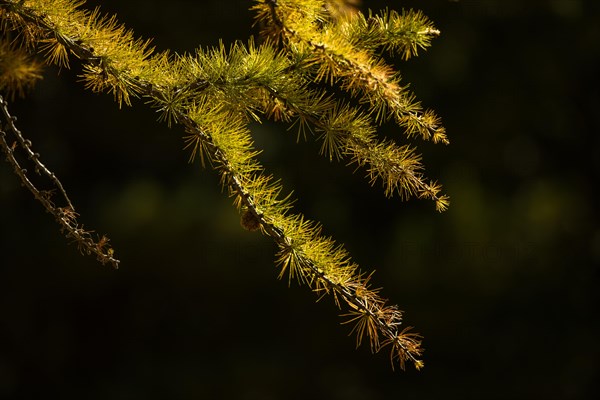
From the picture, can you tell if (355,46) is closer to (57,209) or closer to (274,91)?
(274,91)

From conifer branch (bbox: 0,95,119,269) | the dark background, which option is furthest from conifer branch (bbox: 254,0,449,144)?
the dark background

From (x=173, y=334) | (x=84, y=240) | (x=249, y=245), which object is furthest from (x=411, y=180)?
(x=173, y=334)

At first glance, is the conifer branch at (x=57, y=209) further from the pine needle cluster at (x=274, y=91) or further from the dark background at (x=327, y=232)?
the dark background at (x=327, y=232)

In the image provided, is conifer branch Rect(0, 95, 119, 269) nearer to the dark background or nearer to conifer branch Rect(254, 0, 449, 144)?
conifer branch Rect(254, 0, 449, 144)

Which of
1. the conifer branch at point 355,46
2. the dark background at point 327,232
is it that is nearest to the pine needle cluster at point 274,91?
the conifer branch at point 355,46

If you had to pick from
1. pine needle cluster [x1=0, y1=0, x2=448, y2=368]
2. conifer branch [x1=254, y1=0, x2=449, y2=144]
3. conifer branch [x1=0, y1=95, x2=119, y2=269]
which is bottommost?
conifer branch [x1=0, y1=95, x2=119, y2=269]

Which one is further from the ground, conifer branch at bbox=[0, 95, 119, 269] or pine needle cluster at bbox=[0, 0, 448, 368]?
pine needle cluster at bbox=[0, 0, 448, 368]

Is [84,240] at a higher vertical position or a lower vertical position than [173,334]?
higher

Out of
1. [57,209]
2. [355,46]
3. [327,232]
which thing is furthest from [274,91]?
[327,232]

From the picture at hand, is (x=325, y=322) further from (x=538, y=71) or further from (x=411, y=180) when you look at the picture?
(x=411, y=180)
